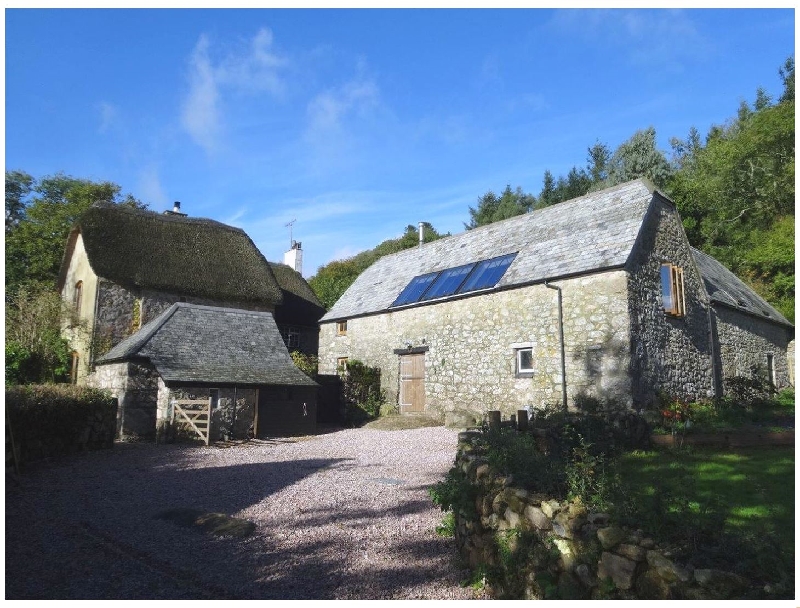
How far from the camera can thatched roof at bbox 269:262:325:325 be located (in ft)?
91.8

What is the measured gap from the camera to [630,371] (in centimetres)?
1398

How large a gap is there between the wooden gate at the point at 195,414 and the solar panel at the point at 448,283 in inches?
325

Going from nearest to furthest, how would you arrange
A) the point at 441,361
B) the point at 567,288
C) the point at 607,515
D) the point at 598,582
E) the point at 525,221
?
the point at 598,582 → the point at 607,515 → the point at 567,288 → the point at 441,361 → the point at 525,221

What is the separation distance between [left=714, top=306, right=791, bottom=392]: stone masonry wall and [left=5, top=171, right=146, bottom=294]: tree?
26378mm

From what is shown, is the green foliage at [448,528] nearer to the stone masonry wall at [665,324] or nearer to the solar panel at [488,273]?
the stone masonry wall at [665,324]

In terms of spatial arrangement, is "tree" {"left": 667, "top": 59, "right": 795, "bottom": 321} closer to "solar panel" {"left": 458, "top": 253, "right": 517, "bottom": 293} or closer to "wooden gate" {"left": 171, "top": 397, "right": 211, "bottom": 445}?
"solar panel" {"left": 458, "top": 253, "right": 517, "bottom": 293}

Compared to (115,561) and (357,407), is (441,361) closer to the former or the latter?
(357,407)

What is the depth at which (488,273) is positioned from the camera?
59.6 feet

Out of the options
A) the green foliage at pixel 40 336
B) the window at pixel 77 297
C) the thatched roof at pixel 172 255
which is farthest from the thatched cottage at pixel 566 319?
the green foliage at pixel 40 336

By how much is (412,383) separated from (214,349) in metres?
6.79

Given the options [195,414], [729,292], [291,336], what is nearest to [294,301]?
[291,336]

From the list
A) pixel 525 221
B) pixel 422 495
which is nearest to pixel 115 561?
pixel 422 495

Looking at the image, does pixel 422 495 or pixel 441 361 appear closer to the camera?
pixel 422 495

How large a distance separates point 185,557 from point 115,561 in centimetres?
67
